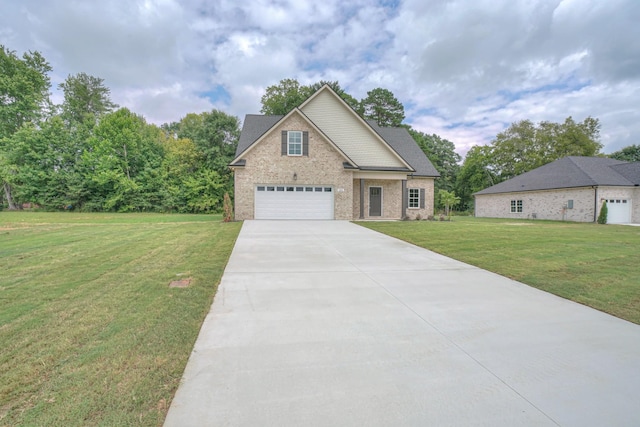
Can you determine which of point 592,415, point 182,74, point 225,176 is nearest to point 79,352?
point 592,415

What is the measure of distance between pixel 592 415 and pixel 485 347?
36.5 inches

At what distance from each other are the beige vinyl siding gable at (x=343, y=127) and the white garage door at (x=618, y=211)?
1661 cm

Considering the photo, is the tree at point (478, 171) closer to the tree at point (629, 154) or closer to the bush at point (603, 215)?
the tree at point (629, 154)

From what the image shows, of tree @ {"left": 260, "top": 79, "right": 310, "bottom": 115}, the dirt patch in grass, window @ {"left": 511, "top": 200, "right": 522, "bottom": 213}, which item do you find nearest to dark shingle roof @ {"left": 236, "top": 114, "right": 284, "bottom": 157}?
tree @ {"left": 260, "top": 79, "right": 310, "bottom": 115}

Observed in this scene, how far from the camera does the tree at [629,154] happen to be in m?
36.9

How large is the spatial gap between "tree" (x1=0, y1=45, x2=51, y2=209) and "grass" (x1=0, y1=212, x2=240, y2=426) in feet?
118

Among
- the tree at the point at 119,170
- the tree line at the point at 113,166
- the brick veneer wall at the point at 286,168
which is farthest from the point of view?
the tree line at the point at 113,166

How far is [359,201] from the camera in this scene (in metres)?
18.9

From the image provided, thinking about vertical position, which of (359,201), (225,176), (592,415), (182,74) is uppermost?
(182,74)

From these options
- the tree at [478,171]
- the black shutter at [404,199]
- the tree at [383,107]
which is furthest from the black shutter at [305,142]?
the tree at [478,171]

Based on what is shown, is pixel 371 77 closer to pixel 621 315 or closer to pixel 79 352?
pixel 621 315

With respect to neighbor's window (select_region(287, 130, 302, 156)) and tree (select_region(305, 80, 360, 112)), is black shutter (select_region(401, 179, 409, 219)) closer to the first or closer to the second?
neighbor's window (select_region(287, 130, 302, 156))

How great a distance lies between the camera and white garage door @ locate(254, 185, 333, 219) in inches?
643

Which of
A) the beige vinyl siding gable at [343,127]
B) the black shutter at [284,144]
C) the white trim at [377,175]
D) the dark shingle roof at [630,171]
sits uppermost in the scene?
the beige vinyl siding gable at [343,127]
